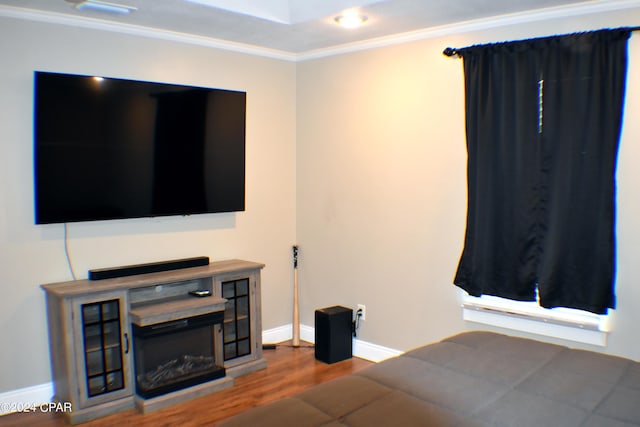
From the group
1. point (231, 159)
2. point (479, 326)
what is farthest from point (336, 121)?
point (479, 326)

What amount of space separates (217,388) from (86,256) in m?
1.28

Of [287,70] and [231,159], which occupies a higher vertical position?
[287,70]

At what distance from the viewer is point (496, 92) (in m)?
3.28

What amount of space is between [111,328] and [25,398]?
744 mm

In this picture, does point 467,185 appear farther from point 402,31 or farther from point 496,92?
point 402,31

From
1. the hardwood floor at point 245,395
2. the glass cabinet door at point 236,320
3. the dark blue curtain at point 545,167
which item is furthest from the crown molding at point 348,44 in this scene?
the hardwood floor at point 245,395

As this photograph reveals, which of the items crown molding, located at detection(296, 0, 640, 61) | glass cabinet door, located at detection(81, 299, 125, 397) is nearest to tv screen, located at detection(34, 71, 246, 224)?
glass cabinet door, located at detection(81, 299, 125, 397)

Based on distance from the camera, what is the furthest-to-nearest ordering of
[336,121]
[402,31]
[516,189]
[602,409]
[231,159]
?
[336,121], [231,159], [402,31], [516,189], [602,409]

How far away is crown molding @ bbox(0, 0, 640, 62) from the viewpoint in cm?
296

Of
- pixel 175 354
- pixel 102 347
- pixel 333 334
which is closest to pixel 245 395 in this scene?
pixel 175 354

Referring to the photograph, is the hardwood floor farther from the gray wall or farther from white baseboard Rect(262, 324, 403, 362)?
the gray wall

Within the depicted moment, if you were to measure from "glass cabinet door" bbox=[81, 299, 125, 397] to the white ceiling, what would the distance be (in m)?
1.85


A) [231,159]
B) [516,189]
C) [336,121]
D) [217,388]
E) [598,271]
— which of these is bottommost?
[217,388]

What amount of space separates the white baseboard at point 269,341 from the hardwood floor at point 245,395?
7 centimetres
